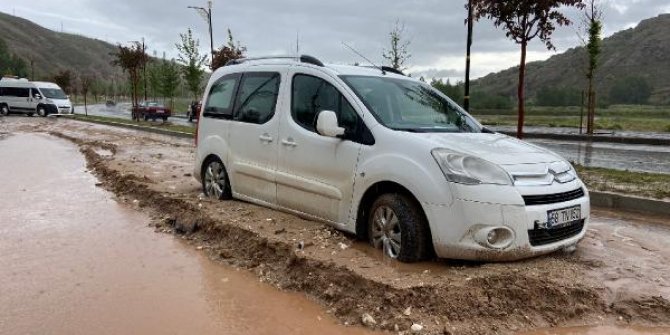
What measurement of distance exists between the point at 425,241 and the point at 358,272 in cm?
66

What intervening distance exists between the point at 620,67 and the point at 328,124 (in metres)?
90.4

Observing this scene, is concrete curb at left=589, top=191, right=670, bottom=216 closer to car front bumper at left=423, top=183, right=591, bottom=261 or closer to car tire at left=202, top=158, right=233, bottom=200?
car front bumper at left=423, top=183, right=591, bottom=261

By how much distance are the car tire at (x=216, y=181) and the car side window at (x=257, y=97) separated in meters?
0.74

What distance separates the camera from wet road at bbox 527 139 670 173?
500 inches

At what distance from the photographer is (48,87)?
36.7 m

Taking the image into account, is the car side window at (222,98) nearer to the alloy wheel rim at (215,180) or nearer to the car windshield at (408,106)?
the alloy wheel rim at (215,180)

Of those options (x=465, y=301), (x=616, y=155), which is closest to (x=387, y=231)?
(x=465, y=301)

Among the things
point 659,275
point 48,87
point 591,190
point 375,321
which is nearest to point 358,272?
point 375,321

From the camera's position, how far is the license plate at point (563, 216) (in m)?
4.66

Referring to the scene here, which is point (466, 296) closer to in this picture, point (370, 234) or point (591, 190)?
point (370, 234)

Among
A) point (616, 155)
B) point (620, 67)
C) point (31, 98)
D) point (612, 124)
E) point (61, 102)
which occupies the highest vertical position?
point (620, 67)

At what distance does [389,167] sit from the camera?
4957 millimetres

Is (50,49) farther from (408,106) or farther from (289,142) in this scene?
(408,106)

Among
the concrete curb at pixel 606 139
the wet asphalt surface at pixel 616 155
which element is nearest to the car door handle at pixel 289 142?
the wet asphalt surface at pixel 616 155
